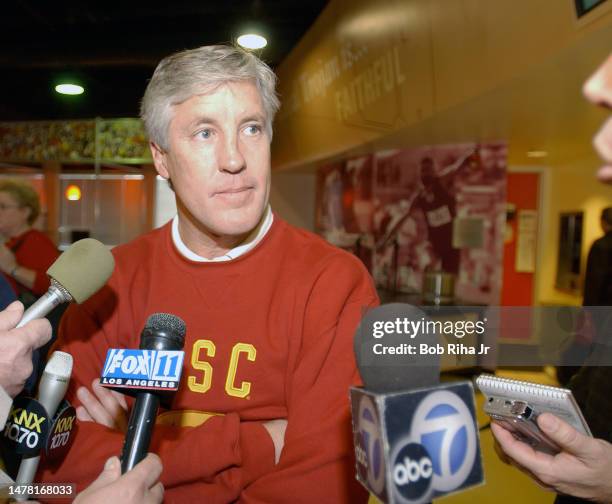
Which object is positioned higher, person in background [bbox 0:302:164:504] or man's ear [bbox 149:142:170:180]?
man's ear [bbox 149:142:170:180]

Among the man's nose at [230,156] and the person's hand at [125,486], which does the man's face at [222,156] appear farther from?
the person's hand at [125,486]

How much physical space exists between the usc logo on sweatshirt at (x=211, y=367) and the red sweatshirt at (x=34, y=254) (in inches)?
51.1

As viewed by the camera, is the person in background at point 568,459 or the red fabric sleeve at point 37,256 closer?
the person in background at point 568,459

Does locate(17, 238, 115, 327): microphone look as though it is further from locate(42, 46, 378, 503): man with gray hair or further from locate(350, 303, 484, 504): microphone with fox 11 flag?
locate(350, 303, 484, 504): microphone with fox 11 flag

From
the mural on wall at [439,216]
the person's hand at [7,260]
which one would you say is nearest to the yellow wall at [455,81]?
the mural on wall at [439,216]

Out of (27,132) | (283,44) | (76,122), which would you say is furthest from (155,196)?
(283,44)

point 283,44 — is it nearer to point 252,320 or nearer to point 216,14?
point 216,14

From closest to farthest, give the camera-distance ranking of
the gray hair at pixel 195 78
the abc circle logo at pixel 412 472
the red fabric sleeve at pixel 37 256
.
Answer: the abc circle logo at pixel 412 472 < the gray hair at pixel 195 78 < the red fabric sleeve at pixel 37 256

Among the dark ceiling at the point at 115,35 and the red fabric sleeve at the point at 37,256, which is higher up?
the dark ceiling at the point at 115,35

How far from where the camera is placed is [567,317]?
103 centimetres

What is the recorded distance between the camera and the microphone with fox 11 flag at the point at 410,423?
0.54 metres

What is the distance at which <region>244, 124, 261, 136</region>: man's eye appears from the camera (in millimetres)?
1131

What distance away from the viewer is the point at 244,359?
3.61 feet

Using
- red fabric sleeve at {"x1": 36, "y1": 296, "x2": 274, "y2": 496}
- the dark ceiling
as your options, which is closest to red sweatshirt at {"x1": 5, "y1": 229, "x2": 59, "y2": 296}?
red fabric sleeve at {"x1": 36, "y1": 296, "x2": 274, "y2": 496}
